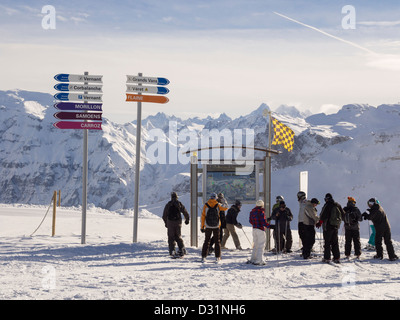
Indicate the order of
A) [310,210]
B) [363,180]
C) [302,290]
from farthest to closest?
1. [363,180]
2. [310,210]
3. [302,290]

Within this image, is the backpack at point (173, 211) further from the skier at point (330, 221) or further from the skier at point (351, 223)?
the skier at point (351, 223)

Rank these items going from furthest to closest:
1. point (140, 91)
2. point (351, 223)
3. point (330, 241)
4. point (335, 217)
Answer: point (140, 91)
point (351, 223)
point (330, 241)
point (335, 217)

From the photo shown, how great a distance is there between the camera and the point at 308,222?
46.5 feet

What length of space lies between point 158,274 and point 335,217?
5365 millimetres

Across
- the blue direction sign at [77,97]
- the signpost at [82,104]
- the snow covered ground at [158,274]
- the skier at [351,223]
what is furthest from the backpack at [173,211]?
the blue direction sign at [77,97]

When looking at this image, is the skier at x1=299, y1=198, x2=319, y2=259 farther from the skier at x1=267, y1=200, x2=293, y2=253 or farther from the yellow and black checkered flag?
the yellow and black checkered flag

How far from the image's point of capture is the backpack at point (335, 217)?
Answer: 13.7 meters

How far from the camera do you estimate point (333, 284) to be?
10469mm

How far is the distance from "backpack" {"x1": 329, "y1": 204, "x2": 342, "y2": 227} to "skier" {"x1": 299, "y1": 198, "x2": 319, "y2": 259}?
0.44 meters

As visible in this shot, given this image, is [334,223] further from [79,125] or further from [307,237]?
[79,125]

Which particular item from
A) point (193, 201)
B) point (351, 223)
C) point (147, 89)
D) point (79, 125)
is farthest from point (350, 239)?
point (79, 125)

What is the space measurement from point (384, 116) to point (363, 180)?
164m
